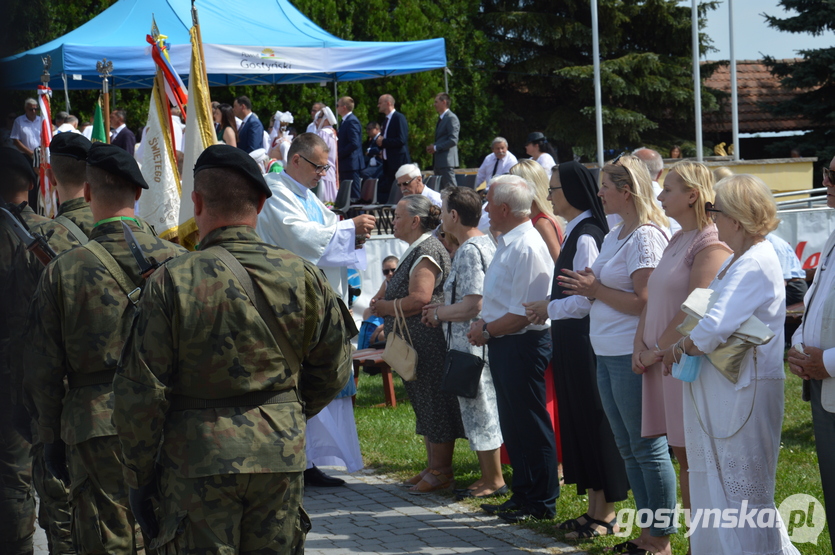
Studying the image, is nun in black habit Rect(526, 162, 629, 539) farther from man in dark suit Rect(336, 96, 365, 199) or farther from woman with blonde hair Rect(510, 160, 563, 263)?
man in dark suit Rect(336, 96, 365, 199)

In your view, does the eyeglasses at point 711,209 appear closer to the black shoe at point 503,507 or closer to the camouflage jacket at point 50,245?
the black shoe at point 503,507

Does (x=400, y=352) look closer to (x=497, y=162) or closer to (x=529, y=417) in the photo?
(x=529, y=417)

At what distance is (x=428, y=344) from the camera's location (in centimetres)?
641

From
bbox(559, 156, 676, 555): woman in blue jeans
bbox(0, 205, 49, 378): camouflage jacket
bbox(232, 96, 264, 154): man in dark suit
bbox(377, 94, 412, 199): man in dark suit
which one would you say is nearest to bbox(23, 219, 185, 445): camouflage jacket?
bbox(0, 205, 49, 378): camouflage jacket

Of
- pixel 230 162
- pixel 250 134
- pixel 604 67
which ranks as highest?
pixel 604 67

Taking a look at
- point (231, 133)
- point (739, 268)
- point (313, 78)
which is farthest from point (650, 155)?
point (313, 78)

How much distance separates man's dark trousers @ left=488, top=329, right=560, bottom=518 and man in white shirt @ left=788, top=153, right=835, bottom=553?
6.03 feet

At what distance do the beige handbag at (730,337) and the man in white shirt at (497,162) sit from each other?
1063 cm

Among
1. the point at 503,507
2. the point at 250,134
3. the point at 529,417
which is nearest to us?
the point at 529,417

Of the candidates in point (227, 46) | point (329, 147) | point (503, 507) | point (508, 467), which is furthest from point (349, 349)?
point (227, 46)

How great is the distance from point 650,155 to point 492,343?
2.64 m

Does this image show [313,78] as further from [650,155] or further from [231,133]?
[650,155]

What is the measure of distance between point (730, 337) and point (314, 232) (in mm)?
3232

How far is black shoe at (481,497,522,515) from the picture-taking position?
225 inches
